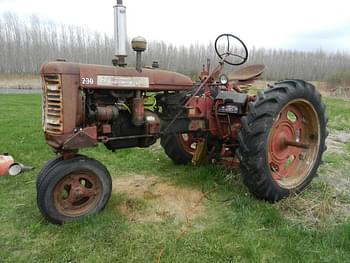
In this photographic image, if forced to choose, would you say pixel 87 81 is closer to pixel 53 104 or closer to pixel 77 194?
pixel 53 104

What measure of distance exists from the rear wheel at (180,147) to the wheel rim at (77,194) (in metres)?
1.66

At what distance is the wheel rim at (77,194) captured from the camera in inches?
120

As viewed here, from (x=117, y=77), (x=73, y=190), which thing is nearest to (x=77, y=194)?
(x=73, y=190)

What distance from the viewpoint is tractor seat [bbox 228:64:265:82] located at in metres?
4.63

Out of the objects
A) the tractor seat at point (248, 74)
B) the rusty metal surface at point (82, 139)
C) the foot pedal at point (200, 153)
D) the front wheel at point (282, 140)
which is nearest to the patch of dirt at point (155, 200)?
the foot pedal at point (200, 153)

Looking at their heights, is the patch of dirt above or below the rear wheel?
below

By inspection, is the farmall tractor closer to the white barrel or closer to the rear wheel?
the white barrel

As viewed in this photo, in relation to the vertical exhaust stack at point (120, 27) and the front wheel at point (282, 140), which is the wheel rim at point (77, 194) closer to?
the vertical exhaust stack at point (120, 27)

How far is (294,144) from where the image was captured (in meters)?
3.77

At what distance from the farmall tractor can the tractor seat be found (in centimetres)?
23

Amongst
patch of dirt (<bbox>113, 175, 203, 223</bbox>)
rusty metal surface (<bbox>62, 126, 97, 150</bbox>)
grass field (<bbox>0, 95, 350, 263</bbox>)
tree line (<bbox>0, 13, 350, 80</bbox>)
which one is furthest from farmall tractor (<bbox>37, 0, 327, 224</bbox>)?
tree line (<bbox>0, 13, 350, 80</bbox>)

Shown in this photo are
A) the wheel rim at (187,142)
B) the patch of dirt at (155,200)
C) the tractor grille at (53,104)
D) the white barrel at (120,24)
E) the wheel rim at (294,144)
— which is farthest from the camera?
the wheel rim at (187,142)

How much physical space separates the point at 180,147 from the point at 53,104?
2081 millimetres

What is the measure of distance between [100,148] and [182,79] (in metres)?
2.64
